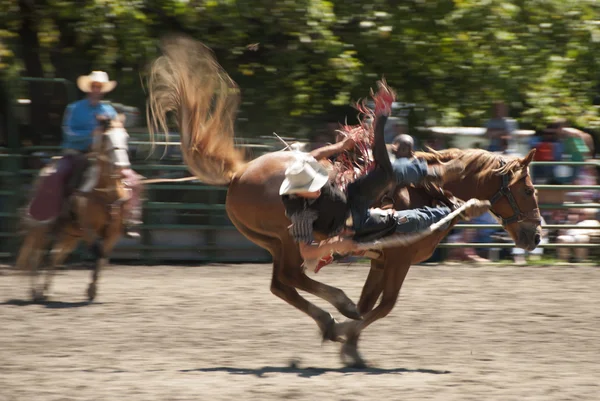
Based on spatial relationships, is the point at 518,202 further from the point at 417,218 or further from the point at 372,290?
the point at 372,290

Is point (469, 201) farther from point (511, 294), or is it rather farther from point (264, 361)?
point (511, 294)

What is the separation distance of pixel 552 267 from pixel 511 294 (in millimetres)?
2069

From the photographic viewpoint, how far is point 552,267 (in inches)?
400

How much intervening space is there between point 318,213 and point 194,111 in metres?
1.16

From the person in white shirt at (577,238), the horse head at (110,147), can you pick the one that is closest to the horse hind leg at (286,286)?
the horse head at (110,147)

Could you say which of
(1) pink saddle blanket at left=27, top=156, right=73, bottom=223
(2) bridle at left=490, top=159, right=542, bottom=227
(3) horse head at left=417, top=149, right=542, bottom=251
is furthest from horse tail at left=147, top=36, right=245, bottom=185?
(1) pink saddle blanket at left=27, top=156, right=73, bottom=223

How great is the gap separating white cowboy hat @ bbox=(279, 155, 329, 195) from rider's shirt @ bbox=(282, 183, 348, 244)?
9 centimetres

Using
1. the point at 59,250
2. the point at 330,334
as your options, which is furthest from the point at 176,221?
the point at 330,334

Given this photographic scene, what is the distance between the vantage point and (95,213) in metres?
7.92

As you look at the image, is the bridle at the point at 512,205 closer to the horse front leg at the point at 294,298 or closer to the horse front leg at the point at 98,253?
the horse front leg at the point at 294,298

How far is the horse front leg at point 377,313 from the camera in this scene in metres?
5.59

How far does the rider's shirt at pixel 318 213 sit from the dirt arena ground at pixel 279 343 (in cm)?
81

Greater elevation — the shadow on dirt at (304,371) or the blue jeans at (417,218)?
the blue jeans at (417,218)

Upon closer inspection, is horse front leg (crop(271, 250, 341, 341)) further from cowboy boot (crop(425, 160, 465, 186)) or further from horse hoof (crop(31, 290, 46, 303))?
horse hoof (crop(31, 290, 46, 303))
